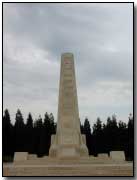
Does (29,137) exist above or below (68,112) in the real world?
below

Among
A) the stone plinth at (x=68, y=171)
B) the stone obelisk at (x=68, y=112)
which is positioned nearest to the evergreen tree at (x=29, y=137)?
the stone obelisk at (x=68, y=112)

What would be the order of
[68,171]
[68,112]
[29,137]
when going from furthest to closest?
[29,137], [68,112], [68,171]

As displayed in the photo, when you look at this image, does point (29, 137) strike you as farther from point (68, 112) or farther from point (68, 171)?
point (68, 171)

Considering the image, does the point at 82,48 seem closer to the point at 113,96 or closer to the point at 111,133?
the point at 113,96

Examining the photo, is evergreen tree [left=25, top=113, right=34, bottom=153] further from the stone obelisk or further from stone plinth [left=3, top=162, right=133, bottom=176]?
stone plinth [left=3, top=162, right=133, bottom=176]

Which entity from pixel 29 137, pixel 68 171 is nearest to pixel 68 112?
pixel 29 137

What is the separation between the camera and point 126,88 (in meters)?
8.29

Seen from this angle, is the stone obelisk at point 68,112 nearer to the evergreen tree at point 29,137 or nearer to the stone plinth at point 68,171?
the evergreen tree at point 29,137

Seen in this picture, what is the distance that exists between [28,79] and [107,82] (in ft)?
5.90

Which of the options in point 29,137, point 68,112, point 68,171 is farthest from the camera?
point 29,137

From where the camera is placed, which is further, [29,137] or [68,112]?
[29,137]

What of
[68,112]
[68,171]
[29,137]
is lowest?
[68,171]

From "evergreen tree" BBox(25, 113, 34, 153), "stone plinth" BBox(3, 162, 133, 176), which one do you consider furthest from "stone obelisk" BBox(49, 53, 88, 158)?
"stone plinth" BBox(3, 162, 133, 176)

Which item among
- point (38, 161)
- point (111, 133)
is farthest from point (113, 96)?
point (111, 133)
